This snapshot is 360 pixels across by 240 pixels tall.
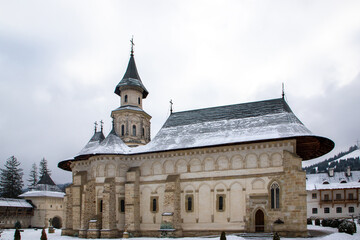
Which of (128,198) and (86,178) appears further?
(86,178)

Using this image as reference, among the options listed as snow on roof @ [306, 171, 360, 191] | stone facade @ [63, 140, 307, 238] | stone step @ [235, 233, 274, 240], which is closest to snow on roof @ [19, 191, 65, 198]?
stone facade @ [63, 140, 307, 238]

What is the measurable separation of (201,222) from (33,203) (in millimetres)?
35751

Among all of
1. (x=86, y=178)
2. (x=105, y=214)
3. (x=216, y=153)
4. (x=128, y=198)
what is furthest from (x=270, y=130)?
(x=86, y=178)

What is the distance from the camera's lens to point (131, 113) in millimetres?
42469

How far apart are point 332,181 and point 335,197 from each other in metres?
3.90

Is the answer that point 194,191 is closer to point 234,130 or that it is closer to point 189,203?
point 189,203

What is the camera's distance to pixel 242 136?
1187 inches

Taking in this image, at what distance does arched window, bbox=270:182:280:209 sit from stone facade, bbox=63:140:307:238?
0.22 meters

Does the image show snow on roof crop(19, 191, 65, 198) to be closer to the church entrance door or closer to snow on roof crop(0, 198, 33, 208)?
snow on roof crop(0, 198, 33, 208)

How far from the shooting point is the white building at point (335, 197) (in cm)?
5762

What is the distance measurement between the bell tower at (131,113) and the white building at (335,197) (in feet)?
99.7

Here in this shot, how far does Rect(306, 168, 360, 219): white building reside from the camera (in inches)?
2269

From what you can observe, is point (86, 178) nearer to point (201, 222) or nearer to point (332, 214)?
point (201, 222)

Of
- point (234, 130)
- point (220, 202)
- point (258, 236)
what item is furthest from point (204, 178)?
point (258, 236)
